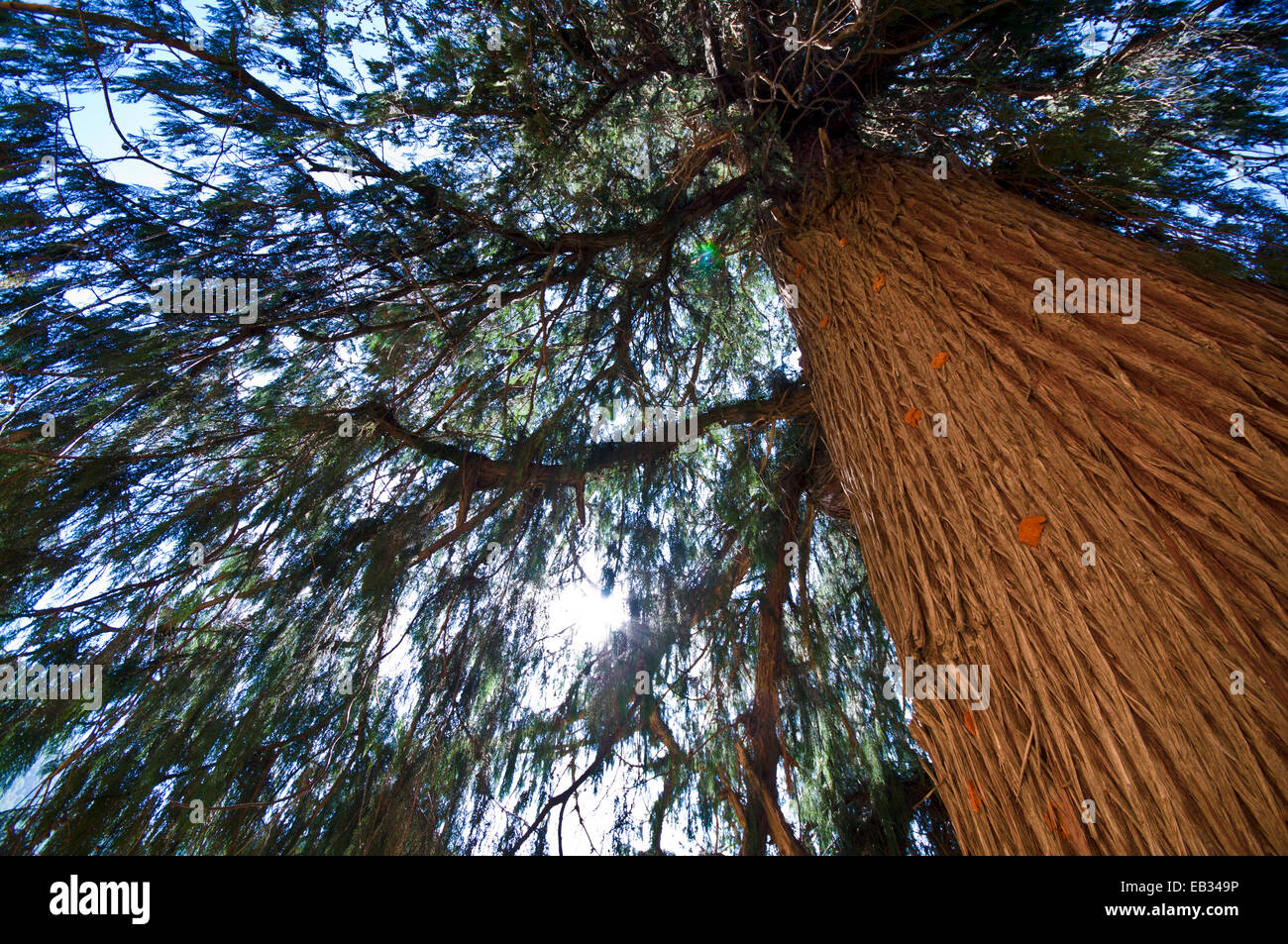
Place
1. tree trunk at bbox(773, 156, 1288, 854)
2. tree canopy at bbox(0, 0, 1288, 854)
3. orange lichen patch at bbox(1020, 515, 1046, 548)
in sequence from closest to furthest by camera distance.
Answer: tree trunk at bbox(773, 156, 1288, 854) < orange lichen patch at bbox(1020, 515, 1046, 548) < tree canopy at bbox(0, 0, 1288, 854)

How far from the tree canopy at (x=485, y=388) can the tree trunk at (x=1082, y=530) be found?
2.11ft

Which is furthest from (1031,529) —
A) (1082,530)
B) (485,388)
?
(485,388)

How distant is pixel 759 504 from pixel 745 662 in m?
0.86

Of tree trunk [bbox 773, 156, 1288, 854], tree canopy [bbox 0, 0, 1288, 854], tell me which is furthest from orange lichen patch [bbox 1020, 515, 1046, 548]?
tree canopy [bbox 0, 0, 1288, 854]

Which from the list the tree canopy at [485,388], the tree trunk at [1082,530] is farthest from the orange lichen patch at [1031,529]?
the tree canopy at [485,388]

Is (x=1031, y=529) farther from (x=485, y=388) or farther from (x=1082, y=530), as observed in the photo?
(x=485, y=388)

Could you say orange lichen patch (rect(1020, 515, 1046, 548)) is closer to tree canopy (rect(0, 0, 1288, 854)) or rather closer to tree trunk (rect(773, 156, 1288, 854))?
tree trunk (rect(773, 156, 1288, 854))

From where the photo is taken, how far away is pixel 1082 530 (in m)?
1.03

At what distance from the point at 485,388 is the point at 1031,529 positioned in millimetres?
2288

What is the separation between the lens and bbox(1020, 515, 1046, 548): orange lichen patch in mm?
1080

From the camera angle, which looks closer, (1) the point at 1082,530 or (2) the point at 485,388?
(1) the point at 1082,530

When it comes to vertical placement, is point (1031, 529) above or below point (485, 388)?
below

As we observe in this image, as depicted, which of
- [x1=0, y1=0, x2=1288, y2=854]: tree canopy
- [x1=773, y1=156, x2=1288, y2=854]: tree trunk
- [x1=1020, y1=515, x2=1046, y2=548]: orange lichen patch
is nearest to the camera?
[x1=773, y1=156, x2=1288, y2=854]: tree trunk
